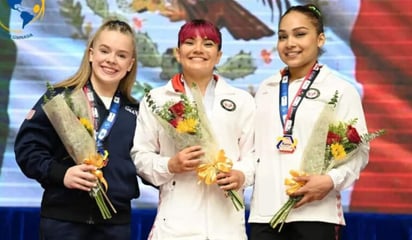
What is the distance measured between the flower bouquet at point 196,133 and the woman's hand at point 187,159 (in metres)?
0.03

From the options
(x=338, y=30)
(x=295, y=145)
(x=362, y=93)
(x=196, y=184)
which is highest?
(x=338, y=30)

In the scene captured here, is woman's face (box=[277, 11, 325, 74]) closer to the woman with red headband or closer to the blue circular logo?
the woman with red headband

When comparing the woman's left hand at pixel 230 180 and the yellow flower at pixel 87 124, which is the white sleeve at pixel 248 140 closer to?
the woman's left hand at pixel 230 180

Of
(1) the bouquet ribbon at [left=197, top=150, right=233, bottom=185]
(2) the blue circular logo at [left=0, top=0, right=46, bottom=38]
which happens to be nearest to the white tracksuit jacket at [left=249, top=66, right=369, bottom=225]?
(1) the bouquet ribbon at [left=197, top=150, right=233, bottom=185]

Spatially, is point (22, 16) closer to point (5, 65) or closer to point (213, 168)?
point (5, 65)

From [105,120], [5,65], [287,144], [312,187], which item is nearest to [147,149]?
[105,120]

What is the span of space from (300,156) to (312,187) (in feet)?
0.50

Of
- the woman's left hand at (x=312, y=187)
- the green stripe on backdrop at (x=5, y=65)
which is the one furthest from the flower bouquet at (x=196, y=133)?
the green stripe on backdrop at (x=5, y=65)

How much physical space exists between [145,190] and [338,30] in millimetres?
1726

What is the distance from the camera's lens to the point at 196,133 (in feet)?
8.60

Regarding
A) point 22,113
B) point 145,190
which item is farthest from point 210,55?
point 22,113

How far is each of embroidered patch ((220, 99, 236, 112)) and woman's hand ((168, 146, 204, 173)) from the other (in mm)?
248

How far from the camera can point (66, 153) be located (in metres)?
2.85

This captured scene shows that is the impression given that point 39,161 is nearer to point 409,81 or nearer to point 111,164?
point 111,164
